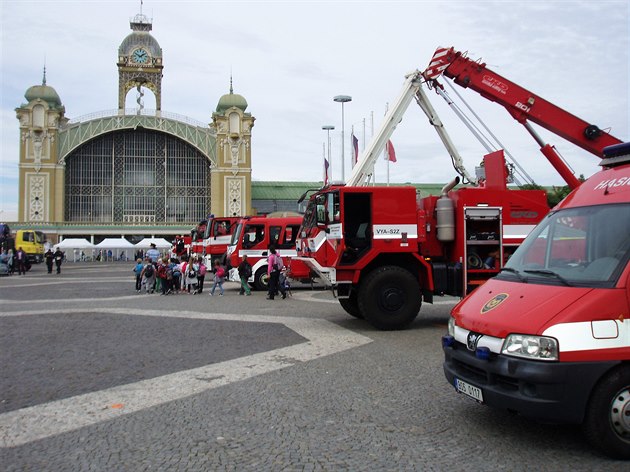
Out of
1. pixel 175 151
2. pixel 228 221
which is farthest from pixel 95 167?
pixel 228 221

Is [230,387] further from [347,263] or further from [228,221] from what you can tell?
[228,221]

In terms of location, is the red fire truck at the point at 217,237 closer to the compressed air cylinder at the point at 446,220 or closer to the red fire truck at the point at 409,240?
the red fire truck at the point at 409,240

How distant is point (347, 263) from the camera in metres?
11.2

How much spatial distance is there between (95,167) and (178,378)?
77.6 m

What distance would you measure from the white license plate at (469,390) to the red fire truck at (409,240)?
19.0ft

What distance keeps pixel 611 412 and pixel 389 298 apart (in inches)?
265

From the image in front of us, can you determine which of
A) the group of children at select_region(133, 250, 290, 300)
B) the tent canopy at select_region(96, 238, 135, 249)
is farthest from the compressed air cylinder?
the tent canopy at select_region(96, 238, 135, 249)

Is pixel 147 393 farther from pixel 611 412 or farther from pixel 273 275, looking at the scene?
pixel 273 275

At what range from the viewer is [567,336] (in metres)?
4.42

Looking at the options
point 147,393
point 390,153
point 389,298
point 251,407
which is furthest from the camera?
point 390,153

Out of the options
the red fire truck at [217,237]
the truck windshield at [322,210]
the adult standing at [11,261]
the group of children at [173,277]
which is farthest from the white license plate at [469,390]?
the adult standing at [11,261]

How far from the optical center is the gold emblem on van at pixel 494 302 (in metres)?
5.12

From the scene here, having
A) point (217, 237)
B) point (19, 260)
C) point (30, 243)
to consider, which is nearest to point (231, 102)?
point (30, 243)

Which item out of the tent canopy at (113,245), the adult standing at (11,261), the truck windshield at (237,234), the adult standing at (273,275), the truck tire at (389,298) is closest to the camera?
the truck tire at (389,298)
